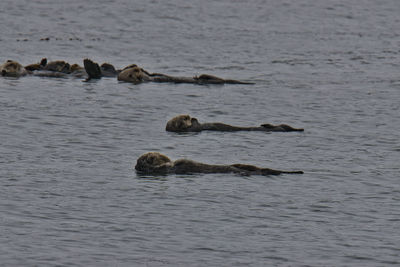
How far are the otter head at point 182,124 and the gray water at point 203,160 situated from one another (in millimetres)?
247

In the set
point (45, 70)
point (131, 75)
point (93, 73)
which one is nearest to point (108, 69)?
point (93, 73)

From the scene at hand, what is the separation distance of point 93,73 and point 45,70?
1.60m

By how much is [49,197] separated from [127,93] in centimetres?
1070

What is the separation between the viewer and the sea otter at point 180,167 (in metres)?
14.6

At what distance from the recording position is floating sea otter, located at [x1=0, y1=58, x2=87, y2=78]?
82.8ft

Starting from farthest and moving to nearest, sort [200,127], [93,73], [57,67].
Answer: [57,67], [93,73], [200,127]

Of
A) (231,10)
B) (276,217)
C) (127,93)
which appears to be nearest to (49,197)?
(276,217)

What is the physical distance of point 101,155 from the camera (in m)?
15.8

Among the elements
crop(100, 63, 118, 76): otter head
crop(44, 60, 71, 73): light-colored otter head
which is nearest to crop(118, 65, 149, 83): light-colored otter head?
crop(100, 63, 118, 76): otter head

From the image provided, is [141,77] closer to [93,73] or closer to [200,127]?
[93,73]

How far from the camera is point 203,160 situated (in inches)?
622

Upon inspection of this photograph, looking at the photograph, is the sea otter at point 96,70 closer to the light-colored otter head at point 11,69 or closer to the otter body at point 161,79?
the otter body at point 161,79

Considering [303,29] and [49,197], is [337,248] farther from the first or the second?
[303,29]

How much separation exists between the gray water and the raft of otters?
1.60 feet
